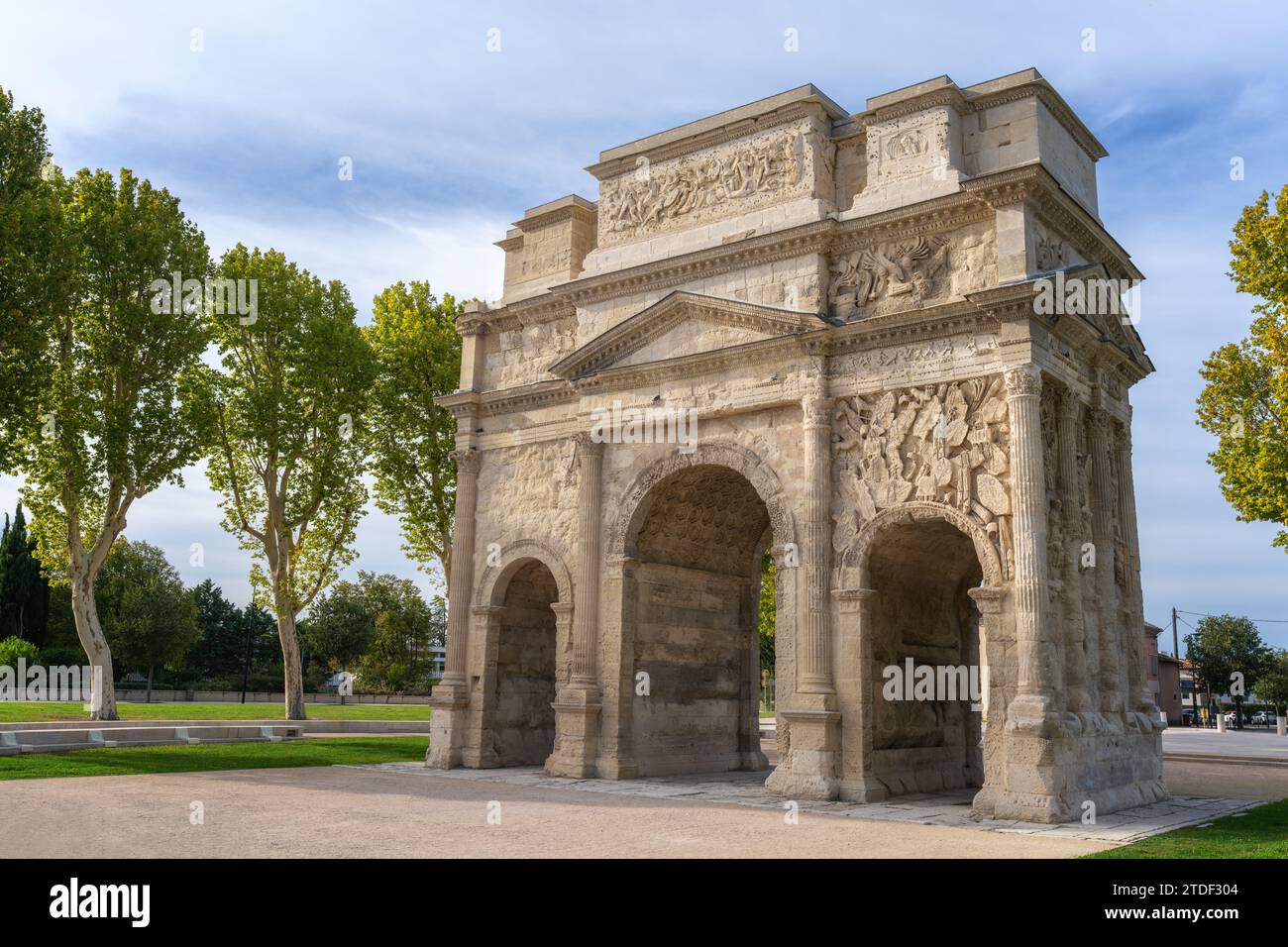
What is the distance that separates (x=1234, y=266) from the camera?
2062 centimetres

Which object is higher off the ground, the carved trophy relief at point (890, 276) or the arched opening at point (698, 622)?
the carved trophy relief at point (890, 276)

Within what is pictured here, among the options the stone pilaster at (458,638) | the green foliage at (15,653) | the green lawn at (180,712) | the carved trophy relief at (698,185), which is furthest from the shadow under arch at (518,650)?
the green foliage at (15,653)

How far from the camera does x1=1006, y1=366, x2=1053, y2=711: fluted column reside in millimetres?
15305

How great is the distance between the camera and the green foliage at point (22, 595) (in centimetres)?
5381

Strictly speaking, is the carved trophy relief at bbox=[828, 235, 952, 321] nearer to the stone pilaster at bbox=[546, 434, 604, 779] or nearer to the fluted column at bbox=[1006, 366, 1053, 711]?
the fluted column at bbox=[1006, 366, 1053, 711]

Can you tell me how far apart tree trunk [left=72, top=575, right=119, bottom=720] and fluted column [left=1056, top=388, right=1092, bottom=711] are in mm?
24210

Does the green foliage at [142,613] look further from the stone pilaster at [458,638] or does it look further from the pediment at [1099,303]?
the pediment at [1099,303]

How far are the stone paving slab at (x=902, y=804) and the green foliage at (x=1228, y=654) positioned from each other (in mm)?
55905

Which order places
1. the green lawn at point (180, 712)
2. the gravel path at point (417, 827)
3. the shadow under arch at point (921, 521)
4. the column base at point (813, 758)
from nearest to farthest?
the gravel path at point (417, 827) → the shadow under arch at point (921, 521) → the column base at point (813, 758) → the green lawn at point (180, 712)

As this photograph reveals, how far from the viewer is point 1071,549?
666 inches

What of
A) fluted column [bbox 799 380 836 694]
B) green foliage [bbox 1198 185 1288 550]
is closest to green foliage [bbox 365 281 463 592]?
fluted column [bbox 799 380 836 694]

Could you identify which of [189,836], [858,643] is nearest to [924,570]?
[858,643]

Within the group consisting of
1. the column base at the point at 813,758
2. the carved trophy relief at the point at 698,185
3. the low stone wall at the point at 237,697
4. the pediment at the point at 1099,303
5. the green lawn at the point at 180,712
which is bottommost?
the low stone wall at the point at 237,697

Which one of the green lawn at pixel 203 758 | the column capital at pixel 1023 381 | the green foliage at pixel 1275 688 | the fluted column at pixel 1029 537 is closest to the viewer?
the fluted column at pixel 1029 537
